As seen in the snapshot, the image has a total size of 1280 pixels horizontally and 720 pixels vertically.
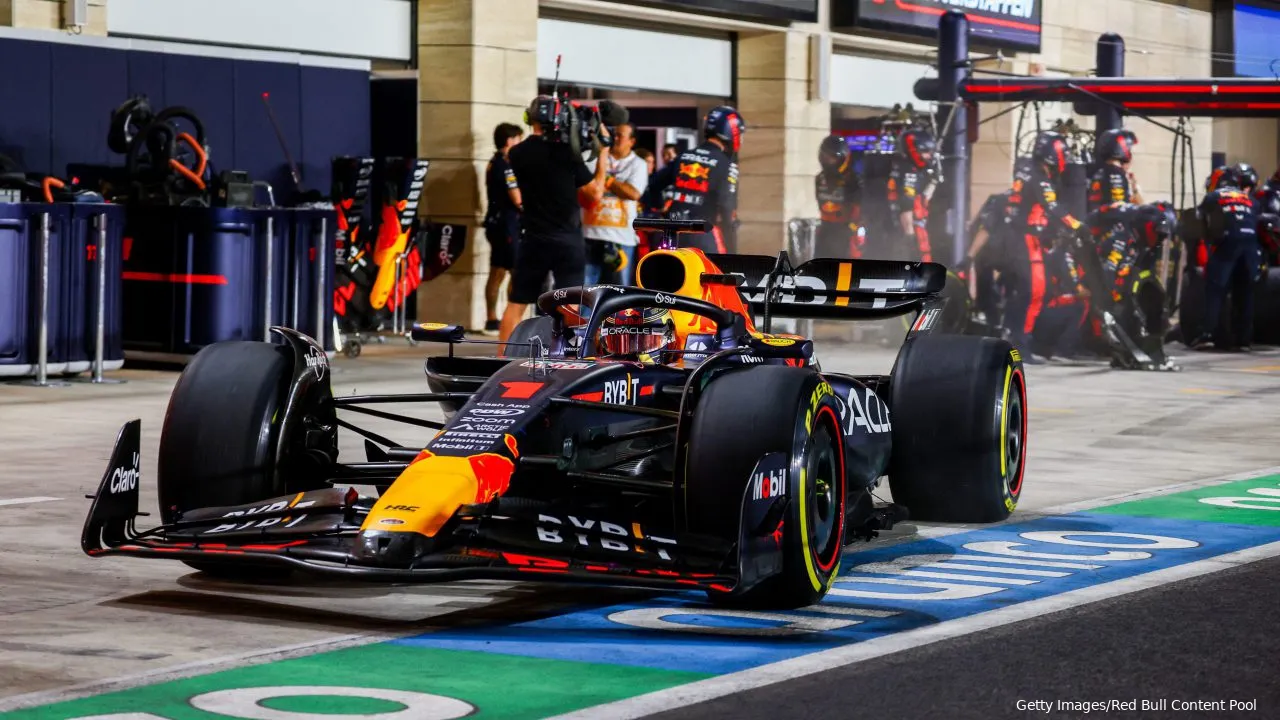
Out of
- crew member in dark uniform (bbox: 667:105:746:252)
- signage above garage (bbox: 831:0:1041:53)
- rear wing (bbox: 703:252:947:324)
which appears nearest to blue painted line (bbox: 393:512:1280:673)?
rear wing (bbox: 703:252:947:324)

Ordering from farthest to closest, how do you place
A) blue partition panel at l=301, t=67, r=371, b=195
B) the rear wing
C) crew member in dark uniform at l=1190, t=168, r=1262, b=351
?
crew member in dark uniform at l=1190, t=168, r=1262, b=351 → blue partition panel at l=301, t=67, r=371, b=195 → the rear wing

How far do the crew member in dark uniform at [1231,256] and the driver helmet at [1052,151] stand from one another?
1566mm

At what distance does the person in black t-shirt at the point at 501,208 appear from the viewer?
61.2 ft

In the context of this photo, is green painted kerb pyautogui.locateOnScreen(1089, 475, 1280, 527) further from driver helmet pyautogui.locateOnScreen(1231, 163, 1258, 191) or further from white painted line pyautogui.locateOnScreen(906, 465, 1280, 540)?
driver helmet pyautogui.locateOnScreen(1231, 163, 1258, 191)

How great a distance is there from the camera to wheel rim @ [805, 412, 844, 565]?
686 centimetres

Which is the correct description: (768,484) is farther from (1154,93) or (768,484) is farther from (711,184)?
(1154,93)

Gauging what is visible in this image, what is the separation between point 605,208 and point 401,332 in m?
2.45

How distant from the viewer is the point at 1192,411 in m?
14.0

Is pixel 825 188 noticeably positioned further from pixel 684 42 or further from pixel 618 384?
pixel 618 384

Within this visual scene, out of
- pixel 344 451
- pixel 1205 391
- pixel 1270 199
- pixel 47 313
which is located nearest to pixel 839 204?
pixel 1270 199

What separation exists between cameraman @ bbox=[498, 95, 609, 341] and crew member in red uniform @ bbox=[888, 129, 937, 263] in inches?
228

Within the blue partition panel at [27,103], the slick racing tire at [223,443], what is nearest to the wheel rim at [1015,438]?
the slick racing tire at [223,443]

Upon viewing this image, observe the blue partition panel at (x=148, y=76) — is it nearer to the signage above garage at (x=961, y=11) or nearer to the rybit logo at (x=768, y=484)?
the signage above garage at (x=961, y=11)

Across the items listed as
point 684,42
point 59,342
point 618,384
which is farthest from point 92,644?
point 684,42
